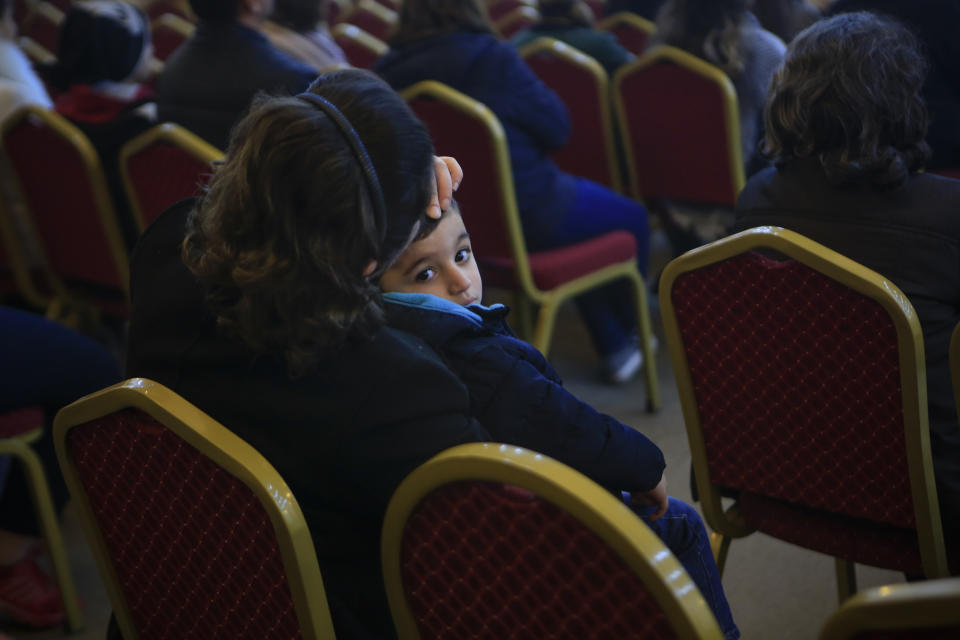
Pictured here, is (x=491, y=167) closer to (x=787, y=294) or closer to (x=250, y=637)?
(x=787, y=294)

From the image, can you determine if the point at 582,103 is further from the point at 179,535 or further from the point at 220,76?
the point at 179,535

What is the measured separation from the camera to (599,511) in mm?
693

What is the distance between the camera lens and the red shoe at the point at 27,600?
1977 millimetres

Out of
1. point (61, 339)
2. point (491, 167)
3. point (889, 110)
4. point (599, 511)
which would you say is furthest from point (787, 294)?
point (61, 339)

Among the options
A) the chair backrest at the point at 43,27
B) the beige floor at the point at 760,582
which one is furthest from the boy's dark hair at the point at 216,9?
the chair backrest at the point at 43,27

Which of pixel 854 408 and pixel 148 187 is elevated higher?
pixel 854 408

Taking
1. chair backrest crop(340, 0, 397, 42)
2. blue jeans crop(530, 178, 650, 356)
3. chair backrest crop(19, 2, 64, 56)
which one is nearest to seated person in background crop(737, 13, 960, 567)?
blue jeans crop(530, 178, 650, 356)

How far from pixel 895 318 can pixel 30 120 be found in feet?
6.94

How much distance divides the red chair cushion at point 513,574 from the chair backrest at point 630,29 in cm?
354

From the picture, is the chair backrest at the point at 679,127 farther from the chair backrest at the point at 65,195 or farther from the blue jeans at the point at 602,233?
the chair backrest at the point at 65,195

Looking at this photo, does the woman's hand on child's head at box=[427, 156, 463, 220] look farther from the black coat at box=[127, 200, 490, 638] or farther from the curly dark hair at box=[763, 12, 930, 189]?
the curly dark hair at box=[763, 12, 930, 189]

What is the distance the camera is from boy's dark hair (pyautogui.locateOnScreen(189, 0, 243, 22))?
8.38ft

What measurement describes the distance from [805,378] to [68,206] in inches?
76.3

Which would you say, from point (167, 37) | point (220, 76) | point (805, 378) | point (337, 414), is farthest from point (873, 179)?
point (167, 37)
